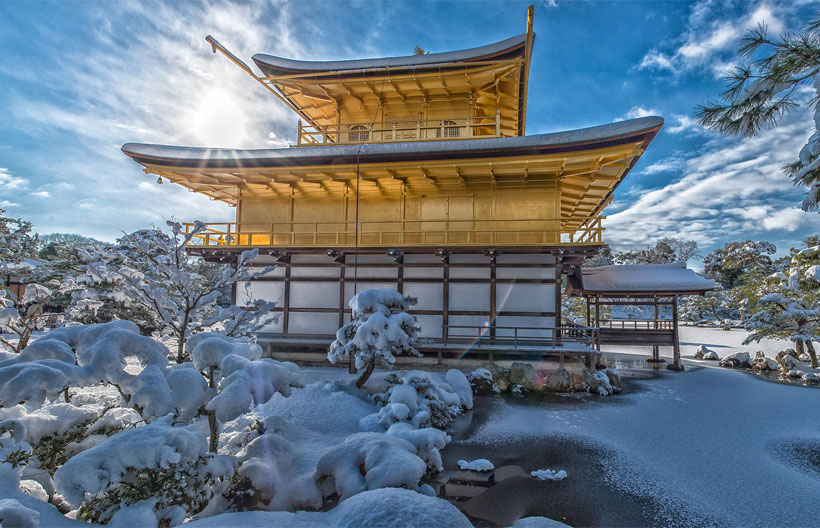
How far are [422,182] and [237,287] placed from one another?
341 inches

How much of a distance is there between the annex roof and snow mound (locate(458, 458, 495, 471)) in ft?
38.1

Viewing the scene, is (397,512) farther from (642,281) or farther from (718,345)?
(718,345)

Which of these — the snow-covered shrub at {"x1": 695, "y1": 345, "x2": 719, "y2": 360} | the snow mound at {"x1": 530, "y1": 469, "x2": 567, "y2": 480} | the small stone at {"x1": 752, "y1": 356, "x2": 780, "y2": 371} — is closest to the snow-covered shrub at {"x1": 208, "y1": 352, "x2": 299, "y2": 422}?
the snow mound at {"x1": 530, "y1": 469, "x2": 567, "y2": 480}

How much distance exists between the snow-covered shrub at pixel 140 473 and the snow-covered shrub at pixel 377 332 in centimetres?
549

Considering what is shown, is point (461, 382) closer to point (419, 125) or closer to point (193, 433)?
point (193, 433)

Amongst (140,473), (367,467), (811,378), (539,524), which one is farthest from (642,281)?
(140,473)

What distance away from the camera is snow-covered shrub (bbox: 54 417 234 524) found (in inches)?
138

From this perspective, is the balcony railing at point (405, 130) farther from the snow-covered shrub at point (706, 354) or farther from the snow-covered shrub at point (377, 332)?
the snow-covered shrub at point (706, 354)

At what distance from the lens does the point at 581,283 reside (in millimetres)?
16781

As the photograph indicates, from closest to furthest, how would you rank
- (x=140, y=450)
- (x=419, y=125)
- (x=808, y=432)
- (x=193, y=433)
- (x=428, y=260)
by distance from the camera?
1. (x=140, y=450)
2. (x=193, y=433)
3. (x=808, y=432)
4. (x=428, y=260)
5. (x=419, y=125)

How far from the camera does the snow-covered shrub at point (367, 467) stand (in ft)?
16.5

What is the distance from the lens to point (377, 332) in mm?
9602

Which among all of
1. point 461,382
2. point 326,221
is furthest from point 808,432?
point 326,221

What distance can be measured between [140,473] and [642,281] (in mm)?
17644
